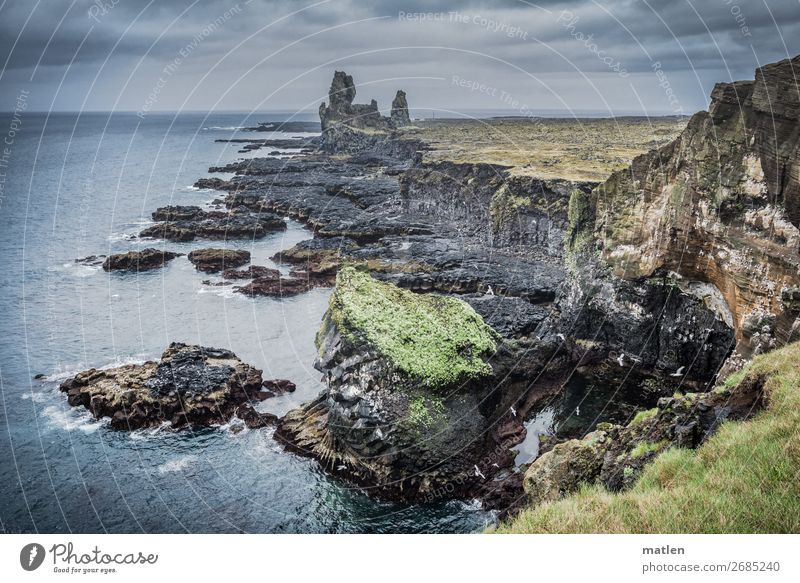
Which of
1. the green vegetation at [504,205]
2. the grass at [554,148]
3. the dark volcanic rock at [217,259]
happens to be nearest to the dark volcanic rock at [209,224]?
the dark volcanic rock at [217,259]

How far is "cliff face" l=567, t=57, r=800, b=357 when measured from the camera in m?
20.0

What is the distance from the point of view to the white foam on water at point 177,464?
95.3 feet

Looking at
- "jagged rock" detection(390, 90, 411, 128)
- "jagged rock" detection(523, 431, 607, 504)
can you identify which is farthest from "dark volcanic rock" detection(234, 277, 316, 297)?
"jagged rock" detection(390, 90, 411, 128)

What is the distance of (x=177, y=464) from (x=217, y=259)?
131ft

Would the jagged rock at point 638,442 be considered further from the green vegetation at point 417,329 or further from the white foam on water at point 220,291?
the white foam on water at point 220,291

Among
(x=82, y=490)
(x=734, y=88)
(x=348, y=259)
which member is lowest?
(x=82, y=490)

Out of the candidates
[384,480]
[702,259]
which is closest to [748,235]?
[702,259]

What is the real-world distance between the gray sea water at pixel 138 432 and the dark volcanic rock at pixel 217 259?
70.6 inches

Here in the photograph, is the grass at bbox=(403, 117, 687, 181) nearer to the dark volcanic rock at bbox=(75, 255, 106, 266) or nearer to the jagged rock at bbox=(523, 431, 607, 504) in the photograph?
the dark volcanic rock at bbox=(75, 255, 106, 266)

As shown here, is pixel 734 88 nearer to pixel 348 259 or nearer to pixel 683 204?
pixel 683 204

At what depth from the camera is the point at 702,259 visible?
91.0 feet

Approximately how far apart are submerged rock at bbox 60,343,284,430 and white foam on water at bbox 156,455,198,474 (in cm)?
344
